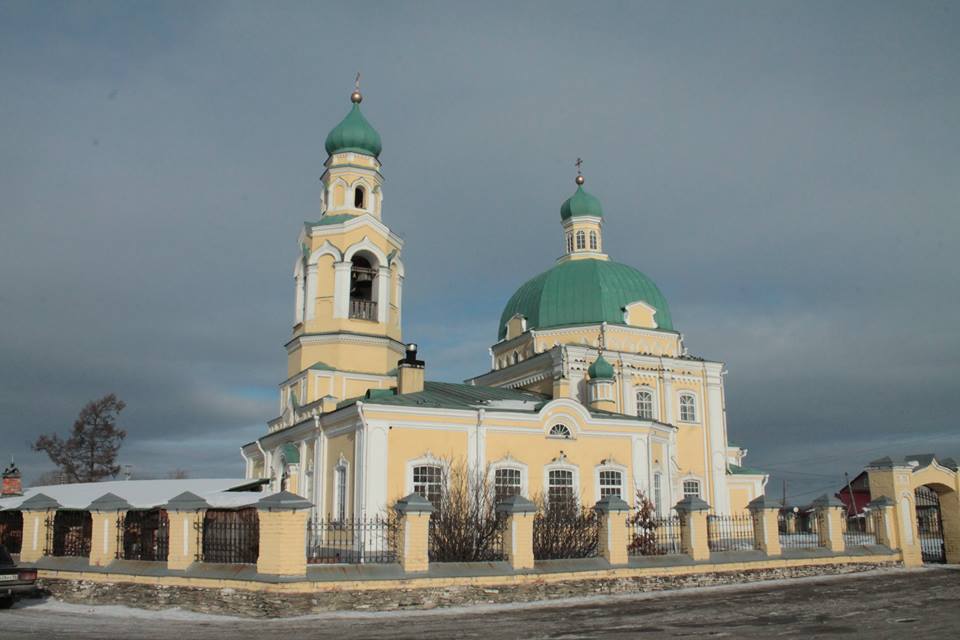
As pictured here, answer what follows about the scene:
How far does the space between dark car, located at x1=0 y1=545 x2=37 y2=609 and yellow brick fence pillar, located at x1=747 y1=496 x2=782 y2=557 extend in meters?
13.9

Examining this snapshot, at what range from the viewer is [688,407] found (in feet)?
106

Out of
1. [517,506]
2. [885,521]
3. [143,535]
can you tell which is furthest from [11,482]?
[885,521]

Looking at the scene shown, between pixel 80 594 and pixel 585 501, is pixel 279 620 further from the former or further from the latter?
pixel 585 501

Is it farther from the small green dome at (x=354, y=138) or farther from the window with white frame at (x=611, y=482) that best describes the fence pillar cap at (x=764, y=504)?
the small green dome at (x=354, y=138)

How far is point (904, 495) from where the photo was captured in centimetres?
2119

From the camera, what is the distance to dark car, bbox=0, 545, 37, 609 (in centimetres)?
1372

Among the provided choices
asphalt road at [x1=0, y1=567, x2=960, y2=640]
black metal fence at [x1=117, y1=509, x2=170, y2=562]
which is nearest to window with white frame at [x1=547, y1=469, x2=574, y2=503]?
asphalt road at [x1=0, y1=567, x2=960, y2=640]

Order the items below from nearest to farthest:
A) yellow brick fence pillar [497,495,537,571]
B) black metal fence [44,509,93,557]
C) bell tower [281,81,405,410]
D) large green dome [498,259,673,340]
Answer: yellow brick fence pillar [497,495,537,571]
black metal fence [44,509,93,557]
bell tower [281,81,405,410]
large green dome [498,259,673,340]

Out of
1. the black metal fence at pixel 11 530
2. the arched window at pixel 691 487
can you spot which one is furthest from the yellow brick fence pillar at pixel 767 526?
the black metal fence at pixel 11 530

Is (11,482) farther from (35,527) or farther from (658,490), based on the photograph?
(658,490)

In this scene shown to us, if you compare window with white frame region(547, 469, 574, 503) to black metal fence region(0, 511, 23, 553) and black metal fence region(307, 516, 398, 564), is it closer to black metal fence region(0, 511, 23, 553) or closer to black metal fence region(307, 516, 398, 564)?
black metal fence region(307, 516, 398, 564)

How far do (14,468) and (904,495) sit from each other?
85.5 ft

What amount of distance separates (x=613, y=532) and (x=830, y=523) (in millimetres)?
6372

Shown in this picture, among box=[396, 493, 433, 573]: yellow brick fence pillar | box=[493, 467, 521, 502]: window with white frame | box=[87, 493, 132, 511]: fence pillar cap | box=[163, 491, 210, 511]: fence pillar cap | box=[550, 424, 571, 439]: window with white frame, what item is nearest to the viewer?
box=[396, 493, 433, 573]: yellow brick fence pillar
